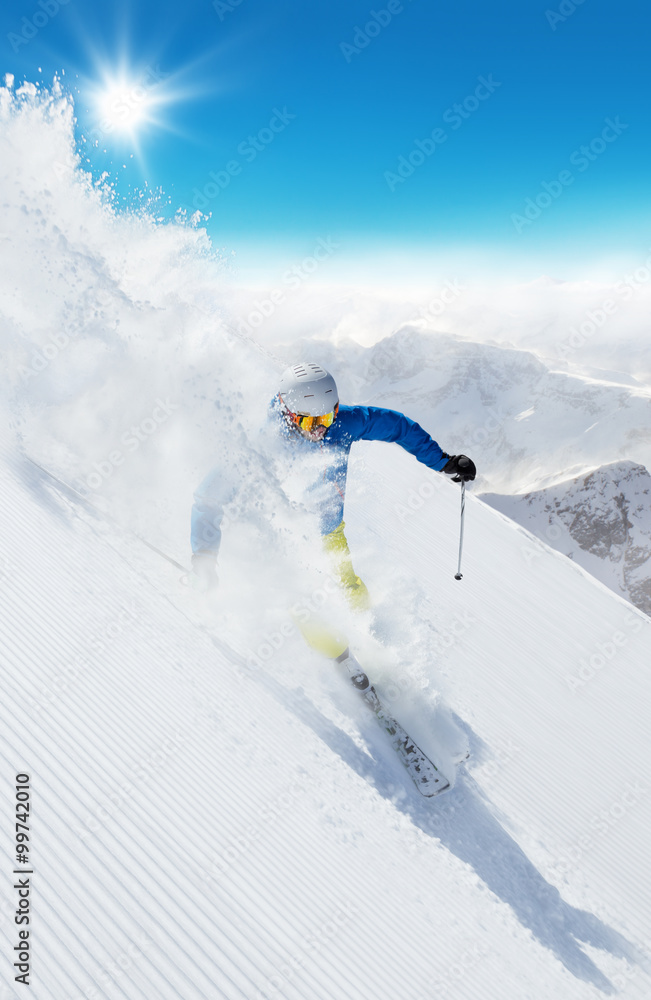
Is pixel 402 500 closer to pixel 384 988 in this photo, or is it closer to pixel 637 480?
pixel 384 988

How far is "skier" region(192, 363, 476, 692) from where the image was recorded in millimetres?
3697

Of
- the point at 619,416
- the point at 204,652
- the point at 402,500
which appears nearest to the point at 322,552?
the point at 204,652

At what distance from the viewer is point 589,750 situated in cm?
504

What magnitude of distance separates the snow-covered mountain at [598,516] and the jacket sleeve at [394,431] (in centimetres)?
9686

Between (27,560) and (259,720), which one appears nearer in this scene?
(259,720)

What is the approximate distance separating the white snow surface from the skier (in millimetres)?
240

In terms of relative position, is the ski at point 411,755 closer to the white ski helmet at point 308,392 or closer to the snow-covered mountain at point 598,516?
the white ski helmet at point 308,392

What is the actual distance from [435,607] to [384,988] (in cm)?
430

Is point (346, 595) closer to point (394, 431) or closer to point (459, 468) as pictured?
point (394, 431)

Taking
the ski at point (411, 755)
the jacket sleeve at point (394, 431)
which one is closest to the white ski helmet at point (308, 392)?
the jacket sleeve at point (394, 431)

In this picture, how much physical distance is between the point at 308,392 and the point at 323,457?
535 mm

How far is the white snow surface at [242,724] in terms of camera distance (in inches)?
90.0

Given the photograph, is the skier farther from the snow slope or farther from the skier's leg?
the snow slope

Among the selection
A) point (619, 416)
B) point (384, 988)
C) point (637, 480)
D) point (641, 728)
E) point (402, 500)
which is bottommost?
point (384, 988)
